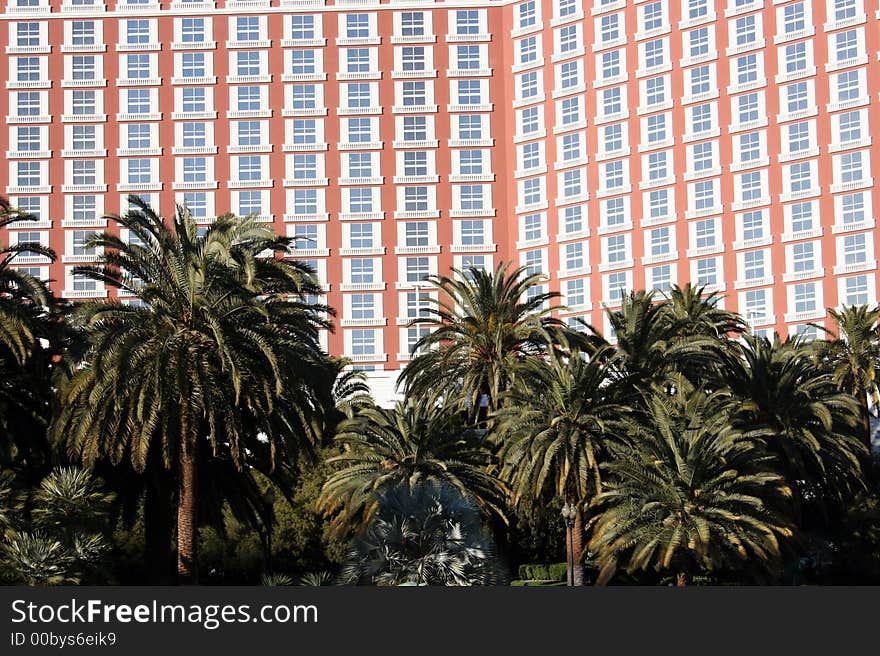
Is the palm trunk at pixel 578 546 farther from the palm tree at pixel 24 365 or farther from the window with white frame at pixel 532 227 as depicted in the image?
the window with white frame at pixel 532 227

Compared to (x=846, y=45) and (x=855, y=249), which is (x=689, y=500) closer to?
(x=855, y=249)

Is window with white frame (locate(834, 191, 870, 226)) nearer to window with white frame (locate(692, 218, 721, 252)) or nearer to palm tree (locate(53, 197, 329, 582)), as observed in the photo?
window with white frame (locate(692, 218, 721, 252))

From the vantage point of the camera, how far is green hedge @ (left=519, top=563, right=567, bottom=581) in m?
67.2

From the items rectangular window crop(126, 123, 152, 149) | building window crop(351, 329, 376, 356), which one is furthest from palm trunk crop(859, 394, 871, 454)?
rectangular window crop(126, 123, 152, 149)

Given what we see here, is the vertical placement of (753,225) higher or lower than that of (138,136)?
lower

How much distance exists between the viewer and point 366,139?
106 meters

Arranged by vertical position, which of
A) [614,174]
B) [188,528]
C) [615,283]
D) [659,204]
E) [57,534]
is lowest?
[188,528]

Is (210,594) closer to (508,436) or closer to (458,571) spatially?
(458,571)

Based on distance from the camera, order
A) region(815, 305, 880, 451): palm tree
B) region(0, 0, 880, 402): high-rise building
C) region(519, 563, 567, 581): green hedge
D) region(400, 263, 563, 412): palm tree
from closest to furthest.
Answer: region(400, 263, 563, 412): palm tree < region(815, 305, 880, 451): palm tree < region(519, 563, 567, 581): green hedge < region(0, 0, 880, 402): high-rise building

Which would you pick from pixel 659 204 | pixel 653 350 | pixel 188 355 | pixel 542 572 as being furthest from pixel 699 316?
pixel 659 204

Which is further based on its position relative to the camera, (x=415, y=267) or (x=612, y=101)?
(x=415, y=267)

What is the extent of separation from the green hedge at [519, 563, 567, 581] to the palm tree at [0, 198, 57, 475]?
2687 centimetres

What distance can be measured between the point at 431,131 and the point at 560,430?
56.8 metres

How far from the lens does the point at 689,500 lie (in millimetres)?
50000
